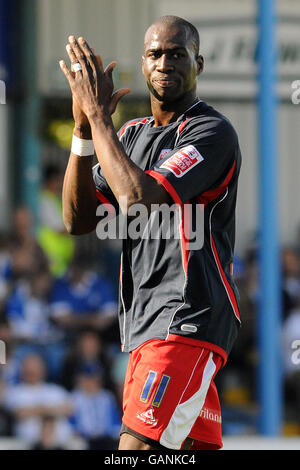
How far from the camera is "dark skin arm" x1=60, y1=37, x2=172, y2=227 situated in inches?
129

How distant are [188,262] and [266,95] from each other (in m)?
4.94

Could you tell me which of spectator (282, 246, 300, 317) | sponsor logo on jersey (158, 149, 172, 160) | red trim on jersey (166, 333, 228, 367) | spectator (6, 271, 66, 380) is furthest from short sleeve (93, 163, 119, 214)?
spectator (282, 246, 300, 317)

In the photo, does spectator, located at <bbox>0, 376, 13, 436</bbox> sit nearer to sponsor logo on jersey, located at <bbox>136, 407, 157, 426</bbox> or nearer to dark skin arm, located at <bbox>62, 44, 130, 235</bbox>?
dark skin arm, located at <bbox>62, 44, 130, 235</bbox>

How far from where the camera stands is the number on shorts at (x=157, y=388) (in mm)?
3408

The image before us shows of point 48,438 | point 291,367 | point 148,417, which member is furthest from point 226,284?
point 291,367

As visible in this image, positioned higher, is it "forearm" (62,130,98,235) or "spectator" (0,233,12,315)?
"forearm" (62,130,98,235)

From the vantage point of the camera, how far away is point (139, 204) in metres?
3.29

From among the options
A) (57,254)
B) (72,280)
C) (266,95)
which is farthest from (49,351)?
(266,95)

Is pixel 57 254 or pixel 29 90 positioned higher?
pixel 29 90

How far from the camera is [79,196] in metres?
3.74

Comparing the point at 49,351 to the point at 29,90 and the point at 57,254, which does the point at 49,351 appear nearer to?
the point at 57,254

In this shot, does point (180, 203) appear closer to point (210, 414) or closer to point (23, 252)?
point (210, 414)

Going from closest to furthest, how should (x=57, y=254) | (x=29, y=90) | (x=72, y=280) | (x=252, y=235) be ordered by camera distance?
(x=72, y=280) → (x=57, y=254) → (x=29, y=90) → (x=252, y=235)

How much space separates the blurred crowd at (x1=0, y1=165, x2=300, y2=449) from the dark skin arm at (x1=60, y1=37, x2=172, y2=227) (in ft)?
13.2
